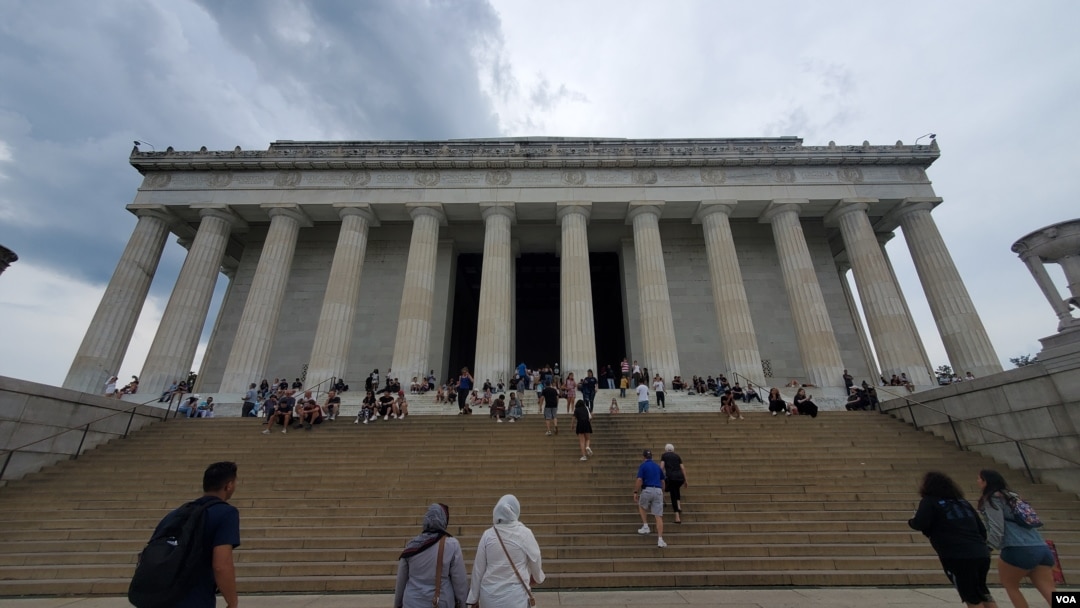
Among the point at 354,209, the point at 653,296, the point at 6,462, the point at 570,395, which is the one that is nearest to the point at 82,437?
the point at 6,462

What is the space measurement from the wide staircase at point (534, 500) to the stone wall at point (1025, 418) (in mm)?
584

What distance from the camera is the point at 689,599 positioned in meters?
6.02

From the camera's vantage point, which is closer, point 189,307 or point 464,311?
point 189,307

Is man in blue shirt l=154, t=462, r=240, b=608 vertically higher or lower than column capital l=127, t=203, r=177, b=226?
lower

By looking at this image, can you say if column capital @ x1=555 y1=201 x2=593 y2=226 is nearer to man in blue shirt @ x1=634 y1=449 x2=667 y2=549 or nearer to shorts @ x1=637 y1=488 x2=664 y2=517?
Answer: man in blue shirt @ x1=634 y1=449 x2=667 y2=549

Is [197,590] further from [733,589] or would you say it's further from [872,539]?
[872,539]

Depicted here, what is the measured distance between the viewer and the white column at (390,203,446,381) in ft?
71.1

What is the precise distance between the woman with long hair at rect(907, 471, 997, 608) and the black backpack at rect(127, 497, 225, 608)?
5.41m

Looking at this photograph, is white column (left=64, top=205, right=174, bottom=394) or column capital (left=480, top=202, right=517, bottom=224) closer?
white column (left=64, top=205, right=174, bottom=394)

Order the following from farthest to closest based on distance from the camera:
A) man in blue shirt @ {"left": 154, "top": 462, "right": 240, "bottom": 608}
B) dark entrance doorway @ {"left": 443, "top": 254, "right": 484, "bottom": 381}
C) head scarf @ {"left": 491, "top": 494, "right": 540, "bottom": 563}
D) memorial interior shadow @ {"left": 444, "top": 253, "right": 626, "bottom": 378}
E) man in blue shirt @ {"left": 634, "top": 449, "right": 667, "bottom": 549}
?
memorial interior shadow @ {"left": 444, "top": 253, "right": 626, "bottom": 378} < dark entrance doorway @ {"left": 443, "top": 254, "right": 484, "bottom": 381} < man in blue shirt @ {"left": 634, "top": 449, "right": 667, "bottom": 549} < head scarf @ {"left": 491, "top": 494, "right": 540, "bottom": 563} < man in blue shirt @ {"left": 154, "top": 462, "right": 240, "bottom": 608}

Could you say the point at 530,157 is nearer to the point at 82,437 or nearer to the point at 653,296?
the point at 653,296

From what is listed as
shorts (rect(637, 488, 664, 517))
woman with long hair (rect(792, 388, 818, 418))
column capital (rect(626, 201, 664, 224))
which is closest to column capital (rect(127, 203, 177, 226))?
column capital (rect(626, 201, 664, 224))

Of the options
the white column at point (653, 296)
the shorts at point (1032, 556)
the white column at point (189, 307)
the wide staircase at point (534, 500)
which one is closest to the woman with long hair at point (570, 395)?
the wide staircase at point (534, 500)

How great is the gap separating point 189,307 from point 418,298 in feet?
35.9
